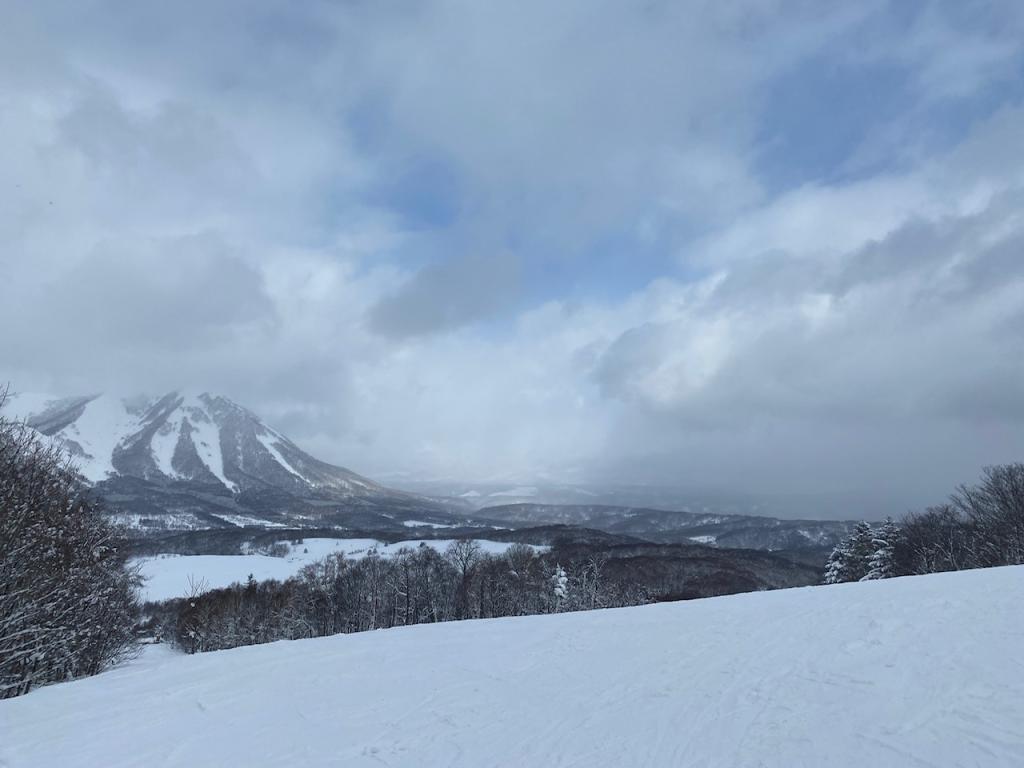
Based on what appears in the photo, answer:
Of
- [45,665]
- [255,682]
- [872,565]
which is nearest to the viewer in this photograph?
[255,682]

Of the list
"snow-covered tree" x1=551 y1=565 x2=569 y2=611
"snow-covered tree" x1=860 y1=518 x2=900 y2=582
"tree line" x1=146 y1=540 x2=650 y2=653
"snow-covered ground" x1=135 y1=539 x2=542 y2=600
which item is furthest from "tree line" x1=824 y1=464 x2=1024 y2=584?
"snow-covered ground" x1=135 y1=539 x2=542 y2=600

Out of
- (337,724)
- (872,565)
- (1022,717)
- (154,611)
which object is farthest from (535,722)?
(154,611)

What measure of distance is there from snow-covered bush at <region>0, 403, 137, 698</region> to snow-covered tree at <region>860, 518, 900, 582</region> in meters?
55.4

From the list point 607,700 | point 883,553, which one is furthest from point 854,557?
point 607,700

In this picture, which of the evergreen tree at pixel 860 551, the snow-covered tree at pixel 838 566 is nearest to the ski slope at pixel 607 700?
the evergreen tree at pixel 860 551

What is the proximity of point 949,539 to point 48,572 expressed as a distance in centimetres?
6766

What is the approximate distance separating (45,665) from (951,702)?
26339 millimetres

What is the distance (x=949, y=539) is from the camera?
52.0 metres

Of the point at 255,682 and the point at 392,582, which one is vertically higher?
the point at 255,682

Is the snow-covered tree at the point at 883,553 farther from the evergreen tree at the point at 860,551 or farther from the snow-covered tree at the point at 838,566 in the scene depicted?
the snow-covered tree at the point at 838,566

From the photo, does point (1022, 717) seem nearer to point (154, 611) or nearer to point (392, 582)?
point (392, 582)

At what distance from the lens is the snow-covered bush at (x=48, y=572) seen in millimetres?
16286

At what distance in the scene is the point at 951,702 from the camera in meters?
8.02

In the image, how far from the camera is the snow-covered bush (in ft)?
53.4
